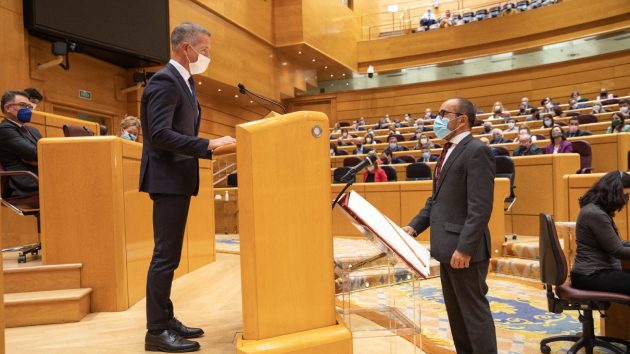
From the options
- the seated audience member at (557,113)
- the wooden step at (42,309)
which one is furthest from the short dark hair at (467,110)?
the seated audience member at (557,113)

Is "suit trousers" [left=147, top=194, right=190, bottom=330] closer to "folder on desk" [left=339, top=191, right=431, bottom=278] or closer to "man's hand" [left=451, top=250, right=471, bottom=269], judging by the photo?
"folder on desk" [left=339, top=191, right=431, bottom=278]

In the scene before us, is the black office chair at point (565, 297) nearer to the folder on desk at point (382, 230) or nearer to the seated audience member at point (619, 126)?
the folder on desk at point (382, 230)

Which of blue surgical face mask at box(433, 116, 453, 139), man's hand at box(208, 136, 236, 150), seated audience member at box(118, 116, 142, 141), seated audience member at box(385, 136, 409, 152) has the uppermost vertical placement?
seated audience member at box(385, 136, 409, 152)

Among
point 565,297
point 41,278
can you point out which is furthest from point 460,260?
point 41,278

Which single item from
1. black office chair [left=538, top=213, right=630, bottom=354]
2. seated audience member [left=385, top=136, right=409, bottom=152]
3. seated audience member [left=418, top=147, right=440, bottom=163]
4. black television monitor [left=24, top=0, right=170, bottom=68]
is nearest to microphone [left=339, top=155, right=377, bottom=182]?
black office chair [left=538, top=213, right=630, bottom=354]

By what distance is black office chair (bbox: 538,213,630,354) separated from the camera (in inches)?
92.5

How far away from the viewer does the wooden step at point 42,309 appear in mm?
2006

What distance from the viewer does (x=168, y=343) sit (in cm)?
155

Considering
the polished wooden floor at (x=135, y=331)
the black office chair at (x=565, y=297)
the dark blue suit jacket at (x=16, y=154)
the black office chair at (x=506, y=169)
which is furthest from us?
the black office chair at (x=506, y=169)

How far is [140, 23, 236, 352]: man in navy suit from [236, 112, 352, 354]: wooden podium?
1.14 feet

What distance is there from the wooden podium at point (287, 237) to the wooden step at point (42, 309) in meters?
1.17

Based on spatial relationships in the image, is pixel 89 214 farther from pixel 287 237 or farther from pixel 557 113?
pixel 557 113

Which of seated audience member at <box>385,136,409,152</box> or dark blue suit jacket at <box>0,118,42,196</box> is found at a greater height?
seated audience member at <box>385,136,409,152</box>

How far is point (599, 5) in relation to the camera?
1098 centimetres
